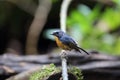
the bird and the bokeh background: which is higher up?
the bokeh background

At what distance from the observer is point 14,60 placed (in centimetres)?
326

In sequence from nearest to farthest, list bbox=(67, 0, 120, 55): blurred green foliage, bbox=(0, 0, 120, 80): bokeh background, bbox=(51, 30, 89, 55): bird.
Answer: bbox=(51, 30, 89, 55): bird < bbox=(67, 0, 120, 55): blurred green foliage < bbox=(0, 0, 120, 80): bokeh background

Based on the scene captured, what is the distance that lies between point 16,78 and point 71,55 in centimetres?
64

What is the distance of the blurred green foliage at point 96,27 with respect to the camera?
468 centimetres

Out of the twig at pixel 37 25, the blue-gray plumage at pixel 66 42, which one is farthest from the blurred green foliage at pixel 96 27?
the blue-gray plumage at pixel 66 42

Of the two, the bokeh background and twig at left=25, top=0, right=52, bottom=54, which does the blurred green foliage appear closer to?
the bokeh background

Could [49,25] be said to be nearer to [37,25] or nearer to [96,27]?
[37,25]

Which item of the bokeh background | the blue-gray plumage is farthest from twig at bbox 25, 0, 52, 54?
the blue-gray plumage

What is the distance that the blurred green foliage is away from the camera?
4.68 meters

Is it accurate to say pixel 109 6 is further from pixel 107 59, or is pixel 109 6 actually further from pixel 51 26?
pixel 107 59

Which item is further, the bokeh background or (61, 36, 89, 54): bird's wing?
the bokeh background

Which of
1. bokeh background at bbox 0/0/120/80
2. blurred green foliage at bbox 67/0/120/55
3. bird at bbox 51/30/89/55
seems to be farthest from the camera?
bokeh background at bbox 0/0/120/80

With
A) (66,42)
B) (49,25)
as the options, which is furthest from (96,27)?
(66,42)

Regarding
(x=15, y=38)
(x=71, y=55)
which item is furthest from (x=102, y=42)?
(x=71, y=55)
